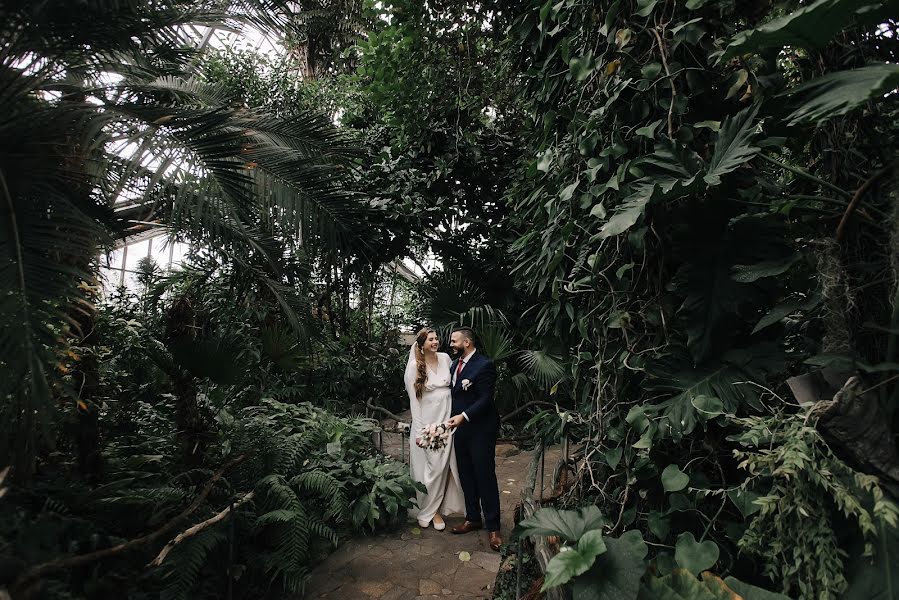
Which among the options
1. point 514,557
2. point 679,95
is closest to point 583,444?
point 514,557

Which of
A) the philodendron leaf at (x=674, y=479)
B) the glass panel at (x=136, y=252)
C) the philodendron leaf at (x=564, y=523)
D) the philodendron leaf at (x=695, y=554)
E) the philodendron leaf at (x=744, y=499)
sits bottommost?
the philodendron leaf at (x=695, y=554)

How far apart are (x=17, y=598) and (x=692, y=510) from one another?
2.02 metres

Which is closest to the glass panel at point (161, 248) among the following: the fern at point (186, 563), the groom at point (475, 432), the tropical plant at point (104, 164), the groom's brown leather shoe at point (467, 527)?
the tropical plant at point (104, 164)

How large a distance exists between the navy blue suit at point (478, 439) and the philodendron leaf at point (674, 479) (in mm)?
2282

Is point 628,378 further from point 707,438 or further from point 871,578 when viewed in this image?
point 871,578

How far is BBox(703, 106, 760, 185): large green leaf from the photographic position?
1.59 meters

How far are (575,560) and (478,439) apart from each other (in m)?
2.46

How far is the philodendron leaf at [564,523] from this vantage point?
1.75 m

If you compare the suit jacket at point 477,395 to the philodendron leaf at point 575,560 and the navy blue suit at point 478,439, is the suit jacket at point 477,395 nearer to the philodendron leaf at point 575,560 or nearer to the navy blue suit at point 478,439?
the navy blue suit at point 478,439

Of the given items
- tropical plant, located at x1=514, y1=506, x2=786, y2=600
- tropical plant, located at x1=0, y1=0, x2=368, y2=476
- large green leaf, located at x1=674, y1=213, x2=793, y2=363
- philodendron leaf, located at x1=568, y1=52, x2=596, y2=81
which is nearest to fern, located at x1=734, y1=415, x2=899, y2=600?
tropical plant, located at x1=514, y1=506, x2=786, y2=600

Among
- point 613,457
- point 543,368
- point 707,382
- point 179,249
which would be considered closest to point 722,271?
point 707,382

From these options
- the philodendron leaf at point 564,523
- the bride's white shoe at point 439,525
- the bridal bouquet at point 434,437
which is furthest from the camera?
the bride's white shoe at point 439,525

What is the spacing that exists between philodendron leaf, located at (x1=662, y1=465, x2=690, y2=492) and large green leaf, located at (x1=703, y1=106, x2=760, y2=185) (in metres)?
0.95

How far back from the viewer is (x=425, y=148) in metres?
6.82
